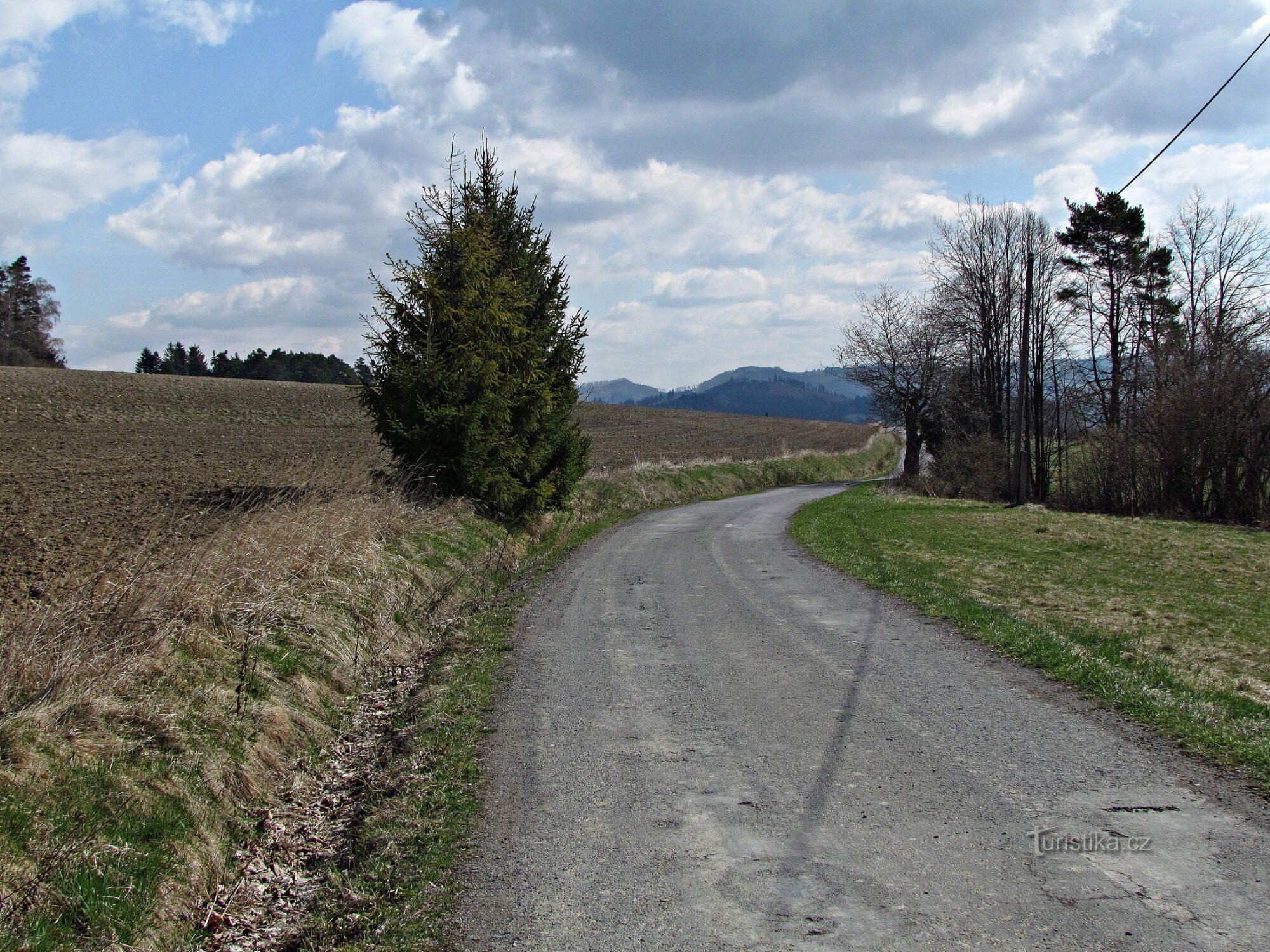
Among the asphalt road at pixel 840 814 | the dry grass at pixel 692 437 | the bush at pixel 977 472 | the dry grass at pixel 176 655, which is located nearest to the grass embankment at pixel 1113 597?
the asphalt road at pixel 840 814

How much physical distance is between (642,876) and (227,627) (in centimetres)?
454

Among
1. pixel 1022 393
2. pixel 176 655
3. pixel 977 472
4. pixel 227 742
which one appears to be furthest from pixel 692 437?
pixel 227 742

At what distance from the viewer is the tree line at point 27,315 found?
76.9 meters

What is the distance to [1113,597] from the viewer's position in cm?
1105

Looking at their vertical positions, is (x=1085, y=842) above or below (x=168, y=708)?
below

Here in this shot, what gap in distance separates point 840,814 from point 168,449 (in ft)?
101

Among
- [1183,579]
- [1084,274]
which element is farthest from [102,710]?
[1084,274]

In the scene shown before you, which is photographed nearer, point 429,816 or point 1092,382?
point 429,816

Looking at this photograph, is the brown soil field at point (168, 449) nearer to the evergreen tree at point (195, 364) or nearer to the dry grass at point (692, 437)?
the dry grass at point (692, 437)

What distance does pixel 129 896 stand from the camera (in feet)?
12.3

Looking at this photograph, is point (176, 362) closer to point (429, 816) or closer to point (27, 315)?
point (27, 315)

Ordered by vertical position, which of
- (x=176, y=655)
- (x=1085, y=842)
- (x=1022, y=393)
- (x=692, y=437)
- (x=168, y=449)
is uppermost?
(x=1022, y=393)

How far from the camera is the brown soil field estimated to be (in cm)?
1075

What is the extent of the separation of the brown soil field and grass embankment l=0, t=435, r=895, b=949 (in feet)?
3.30
